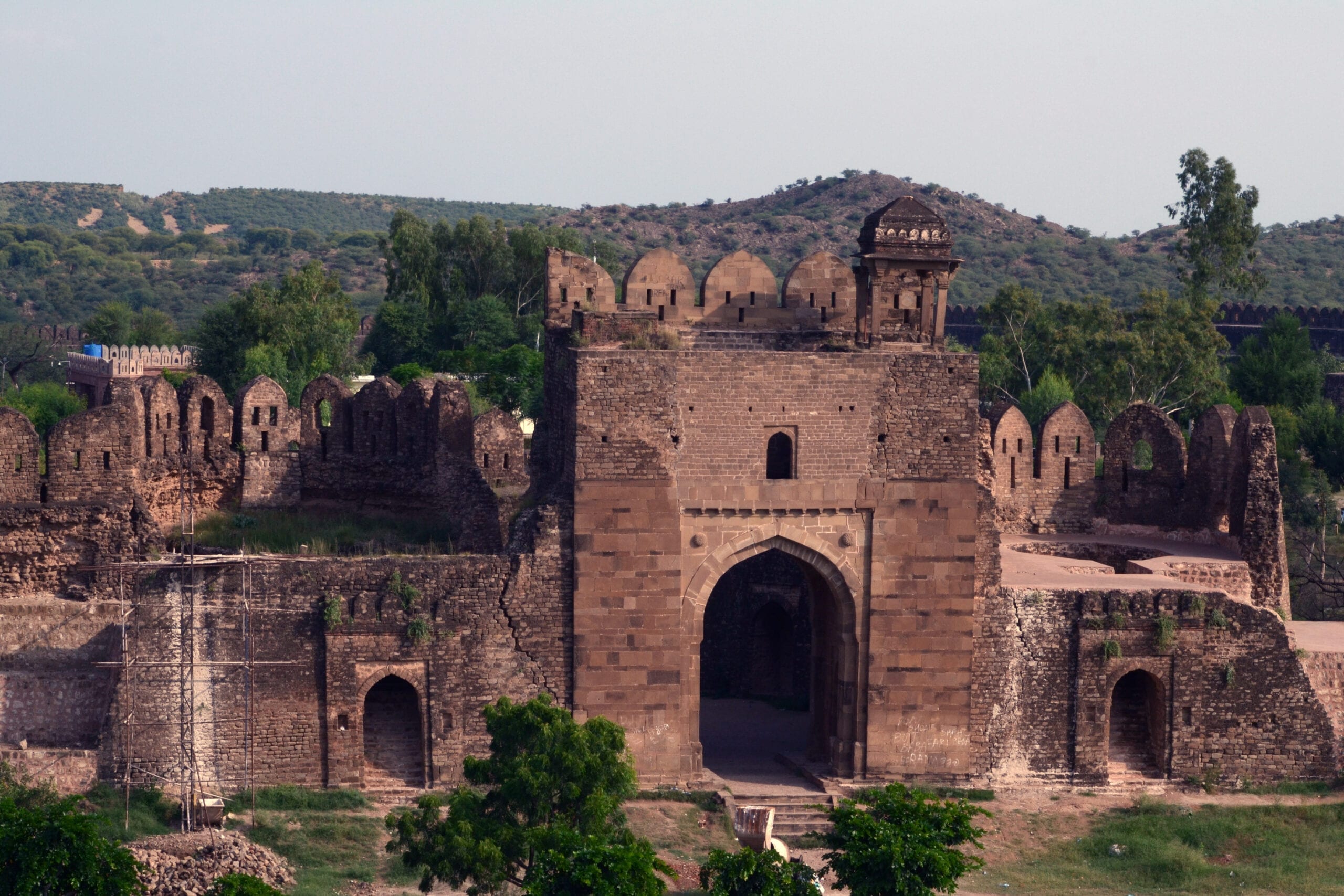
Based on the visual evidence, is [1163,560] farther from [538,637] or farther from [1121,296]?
[1121,296]

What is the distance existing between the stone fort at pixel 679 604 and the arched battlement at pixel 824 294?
3cm

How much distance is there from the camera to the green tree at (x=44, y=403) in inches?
1380

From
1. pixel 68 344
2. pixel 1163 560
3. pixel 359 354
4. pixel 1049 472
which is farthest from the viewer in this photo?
pixel 68 344

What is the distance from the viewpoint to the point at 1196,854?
2180cm

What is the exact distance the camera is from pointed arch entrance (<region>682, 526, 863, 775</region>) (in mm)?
22719

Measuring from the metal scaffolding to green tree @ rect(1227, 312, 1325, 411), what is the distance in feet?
90.5

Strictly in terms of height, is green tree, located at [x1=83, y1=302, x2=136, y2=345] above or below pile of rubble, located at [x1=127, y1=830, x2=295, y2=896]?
above

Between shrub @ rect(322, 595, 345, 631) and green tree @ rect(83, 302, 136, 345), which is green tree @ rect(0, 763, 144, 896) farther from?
green tree @ rect(83, 302, 136, 345)

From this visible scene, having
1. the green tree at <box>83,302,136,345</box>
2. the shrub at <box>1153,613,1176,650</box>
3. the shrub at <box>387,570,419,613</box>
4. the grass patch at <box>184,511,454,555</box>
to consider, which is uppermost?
the green tree at <box>83,302,136,345</box>

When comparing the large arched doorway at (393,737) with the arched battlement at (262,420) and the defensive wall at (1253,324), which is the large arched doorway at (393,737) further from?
the defensive wall at (1253,324)

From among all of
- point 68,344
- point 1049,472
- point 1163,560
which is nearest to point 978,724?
point 1163,560

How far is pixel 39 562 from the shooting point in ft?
76.0

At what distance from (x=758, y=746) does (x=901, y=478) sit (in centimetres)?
430

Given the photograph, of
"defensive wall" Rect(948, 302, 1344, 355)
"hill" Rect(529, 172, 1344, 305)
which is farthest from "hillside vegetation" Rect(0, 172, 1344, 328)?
"defensive wall" Rect(948, 302, 1344, 355)
